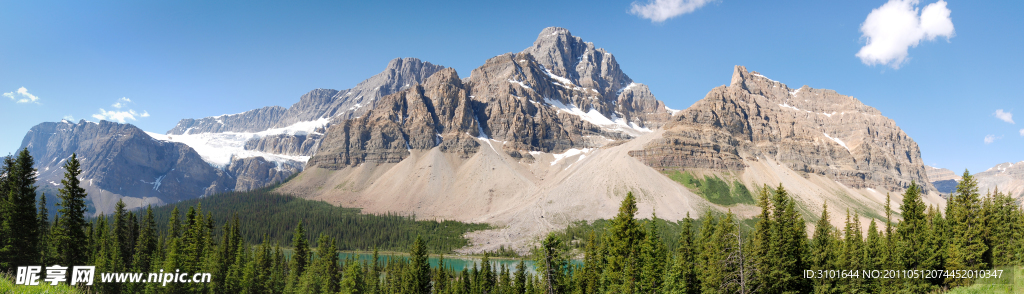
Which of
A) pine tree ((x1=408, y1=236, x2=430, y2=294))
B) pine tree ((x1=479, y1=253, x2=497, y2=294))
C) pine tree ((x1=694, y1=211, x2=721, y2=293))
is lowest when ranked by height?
pine tree ((x1=479, y1=253, x2=497, y2=294))

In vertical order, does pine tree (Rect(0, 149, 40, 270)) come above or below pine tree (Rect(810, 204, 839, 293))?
above

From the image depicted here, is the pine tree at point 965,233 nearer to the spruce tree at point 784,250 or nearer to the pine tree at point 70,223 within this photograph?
the spruce tree at point 784,250

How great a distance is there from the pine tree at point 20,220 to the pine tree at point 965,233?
7799 centimetres

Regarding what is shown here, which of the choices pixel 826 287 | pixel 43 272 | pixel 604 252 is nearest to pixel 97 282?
pixel 43 272

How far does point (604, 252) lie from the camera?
169 ft

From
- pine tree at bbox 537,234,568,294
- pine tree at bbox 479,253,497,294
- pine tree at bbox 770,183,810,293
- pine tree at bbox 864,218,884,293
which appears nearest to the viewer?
pine tree at bbox 770,183,810,293

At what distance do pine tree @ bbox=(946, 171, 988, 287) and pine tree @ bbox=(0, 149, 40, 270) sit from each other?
77986 mm

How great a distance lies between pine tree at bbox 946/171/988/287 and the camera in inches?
1773

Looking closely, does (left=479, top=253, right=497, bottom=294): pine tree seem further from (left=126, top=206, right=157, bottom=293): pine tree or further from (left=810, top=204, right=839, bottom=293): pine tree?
(left=810, top=204, right=839, bottom=293): pine tree

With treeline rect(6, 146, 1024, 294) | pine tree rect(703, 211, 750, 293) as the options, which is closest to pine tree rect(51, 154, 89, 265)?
treeline rect(6, 146, 1024, 294)

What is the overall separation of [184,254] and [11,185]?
864 inches

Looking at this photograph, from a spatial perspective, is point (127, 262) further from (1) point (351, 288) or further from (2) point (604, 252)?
(2) point (604, 252)

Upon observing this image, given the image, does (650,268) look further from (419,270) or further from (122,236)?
(122,236)

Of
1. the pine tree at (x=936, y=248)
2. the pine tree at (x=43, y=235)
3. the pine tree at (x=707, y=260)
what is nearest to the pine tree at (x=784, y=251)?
the pine tree at (x=707, y=260)
